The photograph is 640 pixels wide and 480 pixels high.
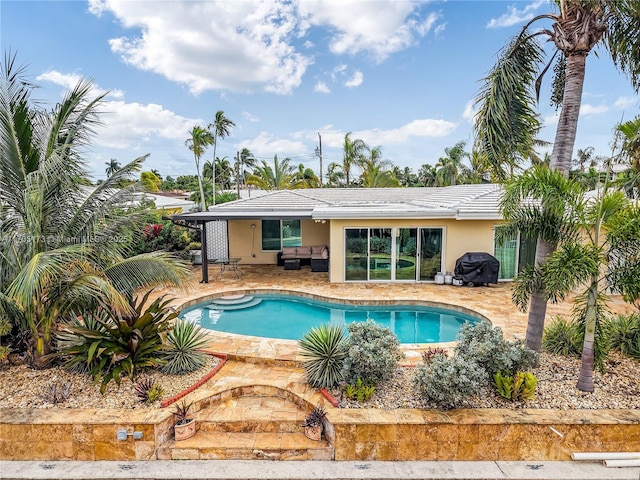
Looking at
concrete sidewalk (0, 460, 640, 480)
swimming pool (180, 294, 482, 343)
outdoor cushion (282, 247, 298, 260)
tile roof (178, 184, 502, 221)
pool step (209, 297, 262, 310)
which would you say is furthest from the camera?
outdoor cushion (282, 247, 298, 260)

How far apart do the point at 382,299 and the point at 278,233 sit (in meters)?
8.30

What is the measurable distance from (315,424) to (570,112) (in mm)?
6923

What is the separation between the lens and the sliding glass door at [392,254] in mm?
15453

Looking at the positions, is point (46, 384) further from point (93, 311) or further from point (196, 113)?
point (196, 113)

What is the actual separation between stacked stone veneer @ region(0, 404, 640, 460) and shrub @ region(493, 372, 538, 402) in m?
0.54

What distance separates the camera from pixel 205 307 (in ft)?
44.1

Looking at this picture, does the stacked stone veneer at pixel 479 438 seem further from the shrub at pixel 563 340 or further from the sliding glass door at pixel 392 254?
the sliding glass door at pixel 392 254

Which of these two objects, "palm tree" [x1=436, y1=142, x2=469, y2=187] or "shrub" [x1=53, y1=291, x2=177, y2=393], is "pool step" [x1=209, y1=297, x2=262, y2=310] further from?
"palm tree" [x1=436, y1=142, x2=469, y2=187]

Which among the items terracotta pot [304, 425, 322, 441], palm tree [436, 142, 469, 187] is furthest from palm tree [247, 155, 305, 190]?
terracotta pot [304, 425, 322, 441]

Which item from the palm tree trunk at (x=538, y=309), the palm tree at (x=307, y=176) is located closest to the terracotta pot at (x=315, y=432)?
the palm tree trunk at (x=538, y=309)

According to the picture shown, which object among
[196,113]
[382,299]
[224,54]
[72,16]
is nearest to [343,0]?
[224,54]

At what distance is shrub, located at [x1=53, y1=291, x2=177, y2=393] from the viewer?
6746 millimetres

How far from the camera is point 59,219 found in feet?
22.9

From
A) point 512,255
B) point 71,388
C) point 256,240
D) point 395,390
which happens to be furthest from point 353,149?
point 71,388
